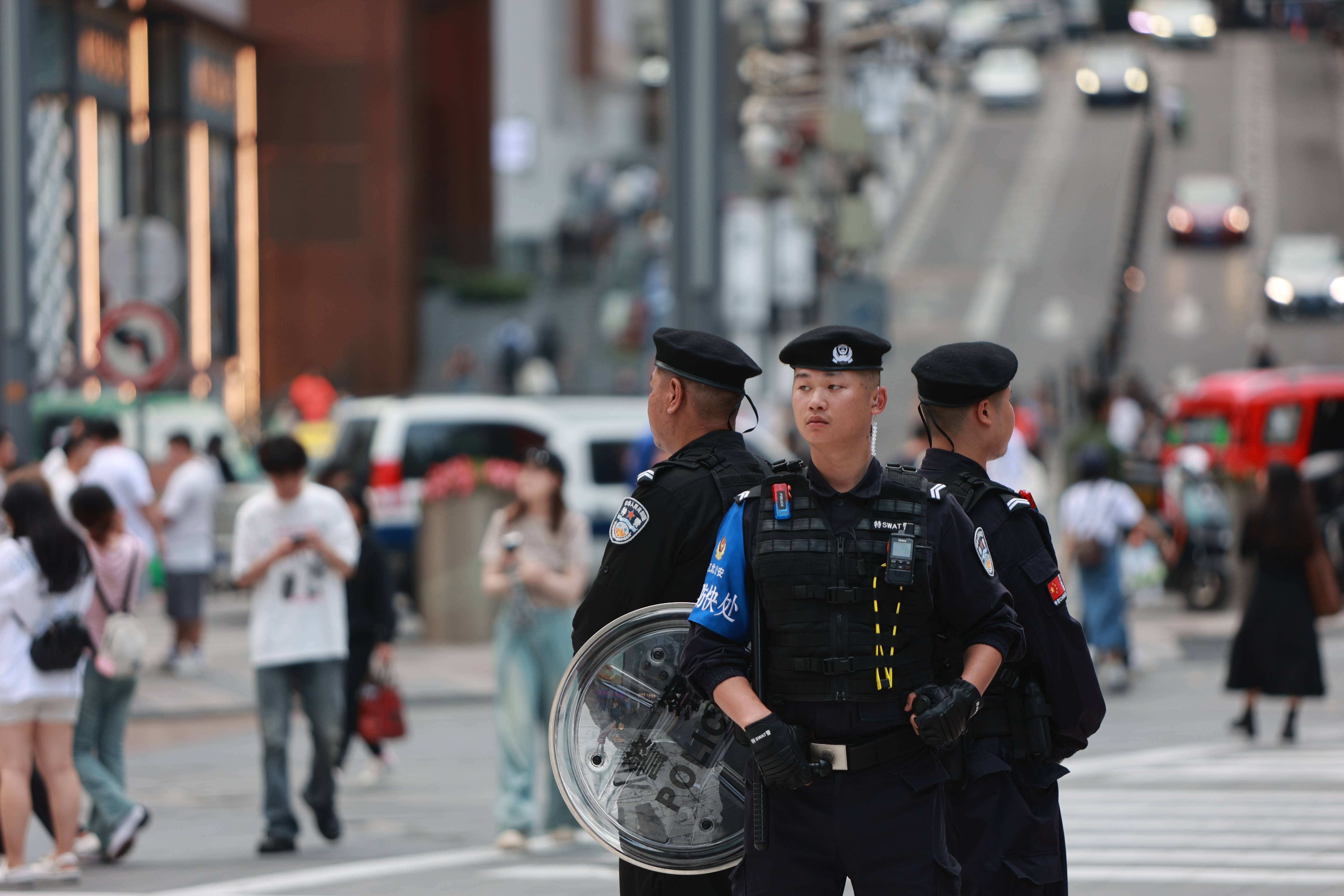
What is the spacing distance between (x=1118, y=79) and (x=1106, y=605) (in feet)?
146

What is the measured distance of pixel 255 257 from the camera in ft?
126

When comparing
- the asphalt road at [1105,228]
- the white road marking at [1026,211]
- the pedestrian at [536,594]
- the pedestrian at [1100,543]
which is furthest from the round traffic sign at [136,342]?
the white road marking at [1026,211]

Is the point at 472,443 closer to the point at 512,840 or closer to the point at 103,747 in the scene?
the point at 103,747

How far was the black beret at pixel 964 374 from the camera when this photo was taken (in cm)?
529

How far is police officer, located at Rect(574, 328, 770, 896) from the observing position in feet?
16.9

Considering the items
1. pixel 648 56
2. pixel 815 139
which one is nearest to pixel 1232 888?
pixel 815 139

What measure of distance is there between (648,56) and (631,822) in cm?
6941

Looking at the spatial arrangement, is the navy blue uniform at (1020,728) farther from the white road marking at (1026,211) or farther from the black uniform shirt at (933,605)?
the white road marking at (1026,211)

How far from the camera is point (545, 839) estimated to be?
9.45 meters

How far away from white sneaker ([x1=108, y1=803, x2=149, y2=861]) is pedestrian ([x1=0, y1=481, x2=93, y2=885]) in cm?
31

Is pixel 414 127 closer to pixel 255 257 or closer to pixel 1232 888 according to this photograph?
pixel 255 257

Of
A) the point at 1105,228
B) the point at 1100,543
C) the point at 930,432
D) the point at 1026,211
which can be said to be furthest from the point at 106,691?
the point at 1026,211

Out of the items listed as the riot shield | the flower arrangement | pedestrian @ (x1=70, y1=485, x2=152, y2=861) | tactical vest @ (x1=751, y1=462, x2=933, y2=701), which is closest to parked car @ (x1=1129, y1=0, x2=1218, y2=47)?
the flower arrangement

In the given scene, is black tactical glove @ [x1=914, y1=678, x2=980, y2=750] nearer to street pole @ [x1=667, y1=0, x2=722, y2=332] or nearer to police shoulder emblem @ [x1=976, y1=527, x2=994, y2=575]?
police shoulder emblem @ [x1=976, y1=527, x2=994, y2=575]
